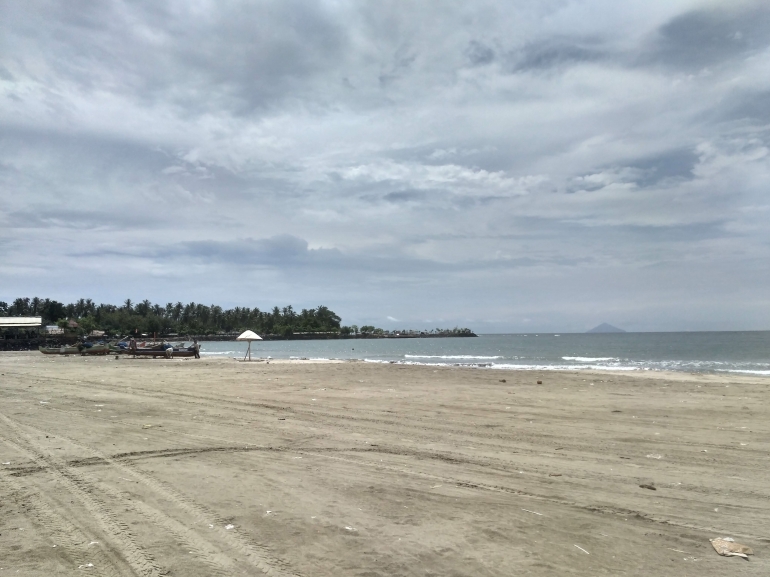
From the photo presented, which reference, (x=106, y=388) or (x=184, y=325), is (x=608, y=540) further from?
(x=184, y=325)

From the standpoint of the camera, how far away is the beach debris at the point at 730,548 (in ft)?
14.6

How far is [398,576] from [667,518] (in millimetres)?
3097

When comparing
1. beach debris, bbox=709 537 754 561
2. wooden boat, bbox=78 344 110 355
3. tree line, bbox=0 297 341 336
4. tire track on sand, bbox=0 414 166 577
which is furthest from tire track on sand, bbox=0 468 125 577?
tree line, bbox=0 297 341 336

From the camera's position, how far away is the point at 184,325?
177375 mm

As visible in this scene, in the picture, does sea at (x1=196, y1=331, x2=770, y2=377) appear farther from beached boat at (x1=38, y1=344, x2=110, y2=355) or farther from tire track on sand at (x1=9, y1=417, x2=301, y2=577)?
tire track on sand at (x1=9, y1=417, x2=301, y2=577)

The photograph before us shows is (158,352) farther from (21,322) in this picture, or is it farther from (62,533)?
(21,322)

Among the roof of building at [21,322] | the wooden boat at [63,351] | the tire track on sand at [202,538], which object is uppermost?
the roof of building at [21,322]

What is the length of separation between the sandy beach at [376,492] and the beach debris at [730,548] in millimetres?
95

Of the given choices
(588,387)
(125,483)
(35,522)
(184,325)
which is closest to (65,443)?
(125,483)

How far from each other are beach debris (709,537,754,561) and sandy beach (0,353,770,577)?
0.09 metres

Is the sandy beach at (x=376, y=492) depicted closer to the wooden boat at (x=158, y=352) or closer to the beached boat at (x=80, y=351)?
the wooden boat at (x=158, y=352)

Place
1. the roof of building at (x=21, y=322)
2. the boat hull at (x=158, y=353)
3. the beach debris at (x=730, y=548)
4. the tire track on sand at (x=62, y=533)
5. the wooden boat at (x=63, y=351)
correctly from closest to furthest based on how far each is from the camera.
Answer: the tire track on sand at (x=62, y=533) → the beach debris at (x=730, y=548) → the boat hull at (x=158, y=353) → the wooden boat at (x=63, y=351) → the roof of building at (x=21, y=322)

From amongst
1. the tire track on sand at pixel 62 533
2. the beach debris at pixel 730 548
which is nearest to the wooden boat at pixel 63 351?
the tire track on sand at pixel 62 533

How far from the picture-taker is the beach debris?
175 inches
